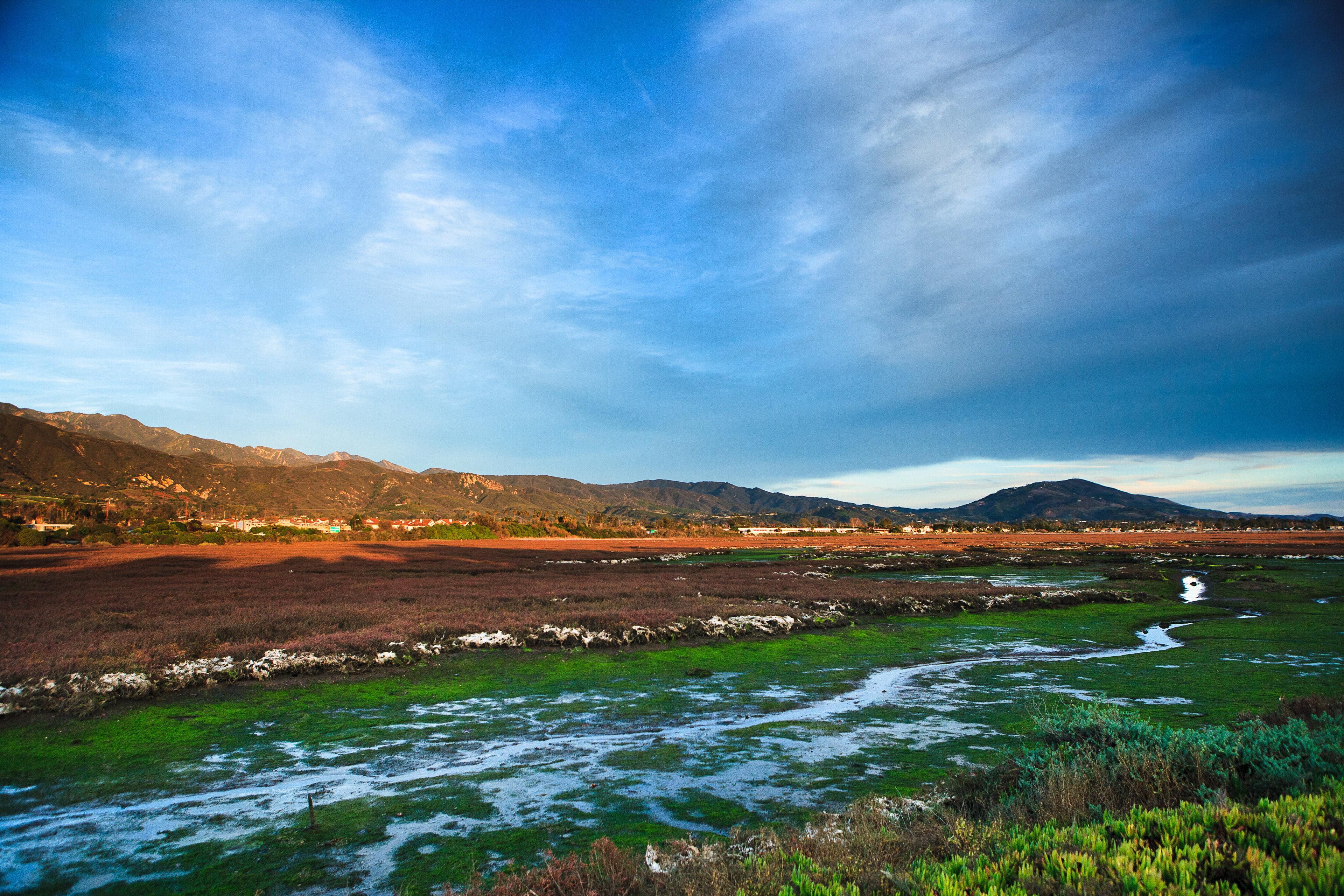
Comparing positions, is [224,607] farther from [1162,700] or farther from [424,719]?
[1162,700]

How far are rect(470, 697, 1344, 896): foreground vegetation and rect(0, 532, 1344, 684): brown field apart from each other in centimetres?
1587

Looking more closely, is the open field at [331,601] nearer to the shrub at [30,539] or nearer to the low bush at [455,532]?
the shrub at [30,539]

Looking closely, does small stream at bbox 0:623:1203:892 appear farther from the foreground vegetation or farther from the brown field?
the brown field

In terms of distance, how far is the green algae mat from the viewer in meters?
7.25

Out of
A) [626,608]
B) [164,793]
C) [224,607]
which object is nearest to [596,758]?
[164,793]

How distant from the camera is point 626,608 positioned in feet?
85.3

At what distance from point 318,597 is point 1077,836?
104ft

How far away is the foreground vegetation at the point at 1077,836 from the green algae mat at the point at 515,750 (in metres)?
1.69

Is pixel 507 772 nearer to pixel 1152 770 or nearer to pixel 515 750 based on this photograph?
pixel 515 750

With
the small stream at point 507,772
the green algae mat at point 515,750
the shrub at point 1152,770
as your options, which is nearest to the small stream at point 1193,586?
the green algae mat at point 515,750

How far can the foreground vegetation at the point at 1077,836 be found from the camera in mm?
3969

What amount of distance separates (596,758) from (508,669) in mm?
8026

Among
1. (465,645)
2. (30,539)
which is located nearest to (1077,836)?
(465,645)

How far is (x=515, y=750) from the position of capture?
36.5ft
